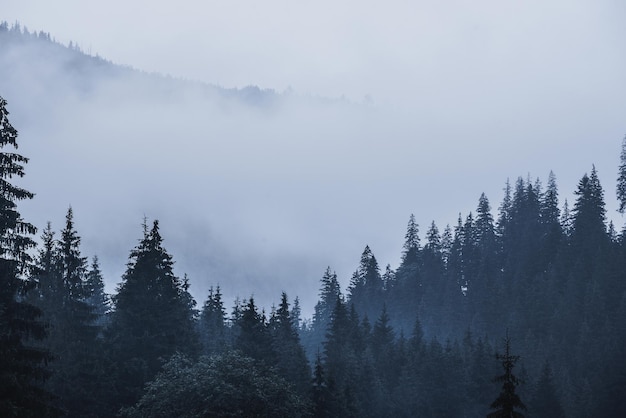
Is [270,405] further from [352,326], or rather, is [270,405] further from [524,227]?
[524,227]

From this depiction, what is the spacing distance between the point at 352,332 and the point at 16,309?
67.6m

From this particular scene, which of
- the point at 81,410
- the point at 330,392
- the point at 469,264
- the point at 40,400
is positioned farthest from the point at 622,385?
the point at 40,400

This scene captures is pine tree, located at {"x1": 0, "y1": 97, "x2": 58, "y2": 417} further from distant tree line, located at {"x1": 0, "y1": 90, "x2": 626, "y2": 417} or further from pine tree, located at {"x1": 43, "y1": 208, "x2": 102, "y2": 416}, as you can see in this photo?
pine tree, located at {"x1": 43, "y1": 208, "x2": 102, "y2": 416}

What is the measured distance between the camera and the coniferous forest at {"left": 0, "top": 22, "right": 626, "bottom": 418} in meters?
29.2

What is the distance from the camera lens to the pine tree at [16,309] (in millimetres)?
25000

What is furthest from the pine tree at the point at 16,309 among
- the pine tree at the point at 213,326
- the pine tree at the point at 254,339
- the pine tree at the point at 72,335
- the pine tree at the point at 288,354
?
the pine tree at the point at 213,326

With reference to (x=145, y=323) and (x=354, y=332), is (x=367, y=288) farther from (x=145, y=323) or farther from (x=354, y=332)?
(x=145, y=323)

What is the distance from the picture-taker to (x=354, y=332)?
297 feet

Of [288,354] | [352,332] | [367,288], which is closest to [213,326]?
[288,354]

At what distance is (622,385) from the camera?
252ft

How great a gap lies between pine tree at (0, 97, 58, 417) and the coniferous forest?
57 mm

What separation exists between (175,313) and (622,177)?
82.5m

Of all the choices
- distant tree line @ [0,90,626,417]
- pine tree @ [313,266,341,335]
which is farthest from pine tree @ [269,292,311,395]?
pine tree @ [313,266,341,335]

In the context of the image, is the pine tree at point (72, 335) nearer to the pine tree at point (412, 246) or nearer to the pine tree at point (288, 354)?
the pine tree at point (288, 354)
